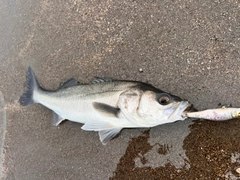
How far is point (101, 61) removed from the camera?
349 centimetres

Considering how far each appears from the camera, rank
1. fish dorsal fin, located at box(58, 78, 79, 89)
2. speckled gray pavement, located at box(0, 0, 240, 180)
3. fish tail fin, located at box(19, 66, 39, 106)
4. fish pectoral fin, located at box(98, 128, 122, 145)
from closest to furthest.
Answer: speckled gray pavement, located at box(0, 0, 240, 180) < fish pectoral fin, located at box(98, 128, 122, 145) < fish dorsal fin, located at box(58, 78, 79, 89) < fish tail fin, located at box(19, 66, 39, 106)

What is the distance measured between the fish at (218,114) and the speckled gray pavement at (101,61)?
0.22 m

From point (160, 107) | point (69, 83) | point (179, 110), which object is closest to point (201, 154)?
point (179, 110)

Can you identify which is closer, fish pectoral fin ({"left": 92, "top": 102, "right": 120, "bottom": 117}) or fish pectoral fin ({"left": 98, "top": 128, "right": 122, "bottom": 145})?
fish pectoral fin ({"left": 92, "top": 102, "right": 120, "bottom": 117})

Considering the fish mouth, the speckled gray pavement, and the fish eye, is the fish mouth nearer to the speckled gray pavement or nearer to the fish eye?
the fish eye

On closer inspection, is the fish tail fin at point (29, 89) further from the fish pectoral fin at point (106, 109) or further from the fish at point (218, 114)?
the fish at point (218, 114)

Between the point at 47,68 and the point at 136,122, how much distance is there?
62.1 inches

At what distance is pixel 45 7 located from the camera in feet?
12.5

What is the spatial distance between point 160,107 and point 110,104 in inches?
22.6

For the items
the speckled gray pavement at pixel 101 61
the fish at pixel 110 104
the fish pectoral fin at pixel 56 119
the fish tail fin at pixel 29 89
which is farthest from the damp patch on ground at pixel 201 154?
the fish tail fin at pixel 29 89

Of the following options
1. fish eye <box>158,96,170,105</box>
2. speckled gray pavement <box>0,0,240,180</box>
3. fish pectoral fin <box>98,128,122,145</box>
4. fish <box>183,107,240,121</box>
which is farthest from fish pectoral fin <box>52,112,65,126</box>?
fish <box>183,107,240,121</box>

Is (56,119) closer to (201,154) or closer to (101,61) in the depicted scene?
(101,61)

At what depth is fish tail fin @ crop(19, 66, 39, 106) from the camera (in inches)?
141

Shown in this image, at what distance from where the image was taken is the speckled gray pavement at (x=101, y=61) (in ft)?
10.1
